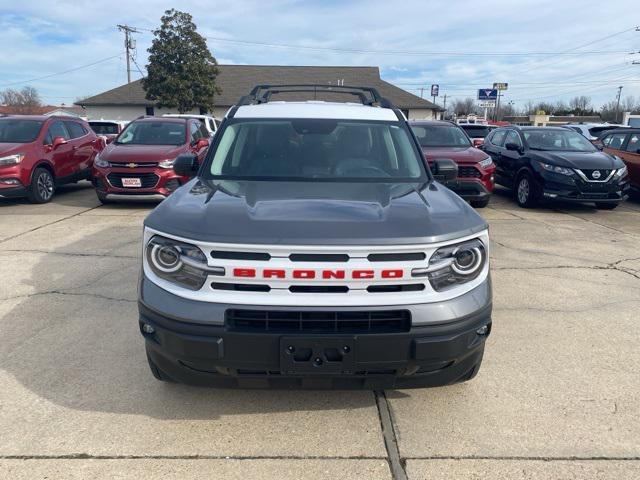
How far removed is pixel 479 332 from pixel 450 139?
8.53 meters

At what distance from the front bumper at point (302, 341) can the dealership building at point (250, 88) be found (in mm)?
38432

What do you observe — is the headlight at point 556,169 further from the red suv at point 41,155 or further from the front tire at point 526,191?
the red suv at point 41,155

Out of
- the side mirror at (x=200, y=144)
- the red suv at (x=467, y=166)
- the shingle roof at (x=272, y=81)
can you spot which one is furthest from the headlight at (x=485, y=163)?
the shingle roof at (x=272, y=81)

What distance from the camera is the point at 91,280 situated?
5.31 meters

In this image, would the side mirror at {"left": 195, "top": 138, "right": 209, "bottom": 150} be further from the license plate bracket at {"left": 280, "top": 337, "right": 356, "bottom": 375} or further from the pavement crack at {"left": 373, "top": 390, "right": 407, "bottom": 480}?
the license plate bracket at {"left": 280, "top": 337, "right": 356, "bottom": 375}

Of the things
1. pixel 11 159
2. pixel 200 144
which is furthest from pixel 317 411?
pixel 11 159

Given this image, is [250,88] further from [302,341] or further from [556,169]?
[302,341]

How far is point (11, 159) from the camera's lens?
941cm

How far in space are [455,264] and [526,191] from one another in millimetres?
8575

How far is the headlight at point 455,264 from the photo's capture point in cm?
257

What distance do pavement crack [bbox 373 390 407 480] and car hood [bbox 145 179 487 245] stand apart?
1109 millimetres

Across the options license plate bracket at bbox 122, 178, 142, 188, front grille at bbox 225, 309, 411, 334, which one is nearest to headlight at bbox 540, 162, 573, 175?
license plate bracket at bbox 122, 178, 142, 188

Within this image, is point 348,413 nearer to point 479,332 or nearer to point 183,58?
point 479,332

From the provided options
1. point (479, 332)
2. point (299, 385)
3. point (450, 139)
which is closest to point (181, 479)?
point (299, 385)
